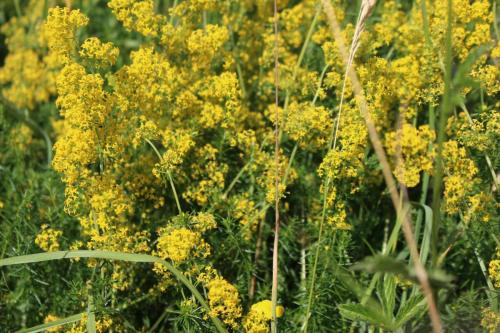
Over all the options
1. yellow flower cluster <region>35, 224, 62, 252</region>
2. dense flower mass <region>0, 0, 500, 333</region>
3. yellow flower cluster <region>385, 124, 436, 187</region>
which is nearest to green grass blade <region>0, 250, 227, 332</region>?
dense flower mass <region>0, 0, 500, 333</region>

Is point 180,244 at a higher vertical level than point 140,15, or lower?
lower

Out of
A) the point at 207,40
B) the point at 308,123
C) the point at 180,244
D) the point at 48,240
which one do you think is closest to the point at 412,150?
the point at 308,123

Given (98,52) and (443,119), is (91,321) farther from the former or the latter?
(443,119)

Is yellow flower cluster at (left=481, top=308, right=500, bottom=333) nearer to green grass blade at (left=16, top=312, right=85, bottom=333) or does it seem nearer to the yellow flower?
green grass blade at (left=16, top=312, right=85, bottom=333)

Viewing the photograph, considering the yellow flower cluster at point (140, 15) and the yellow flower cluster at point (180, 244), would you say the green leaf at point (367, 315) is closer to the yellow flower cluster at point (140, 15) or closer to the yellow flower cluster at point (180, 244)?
the yellow flower cluster at point (180, 244)

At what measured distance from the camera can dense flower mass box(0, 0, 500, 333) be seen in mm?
2736

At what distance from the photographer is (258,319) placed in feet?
8.63

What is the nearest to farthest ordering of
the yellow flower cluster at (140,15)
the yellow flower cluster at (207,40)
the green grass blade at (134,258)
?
the green grass blade at (134,258) → the yellow flower cluster at (140,15) → the yellow flower cluster at (207,40)

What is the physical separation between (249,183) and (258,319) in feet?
2.94

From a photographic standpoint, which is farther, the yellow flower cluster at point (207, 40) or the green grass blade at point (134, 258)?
the yellow flower cluster at point (207, 40)

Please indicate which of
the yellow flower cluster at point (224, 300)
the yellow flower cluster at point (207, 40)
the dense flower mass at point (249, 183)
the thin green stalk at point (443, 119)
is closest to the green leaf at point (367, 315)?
the dense flower mass at point (249, 183)

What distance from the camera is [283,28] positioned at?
150 inches

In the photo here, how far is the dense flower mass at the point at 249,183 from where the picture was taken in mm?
2736

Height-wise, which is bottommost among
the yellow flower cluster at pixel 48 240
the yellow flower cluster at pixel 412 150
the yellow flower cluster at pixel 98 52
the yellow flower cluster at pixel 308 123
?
the yellow flower cluster at pixel 48 240
